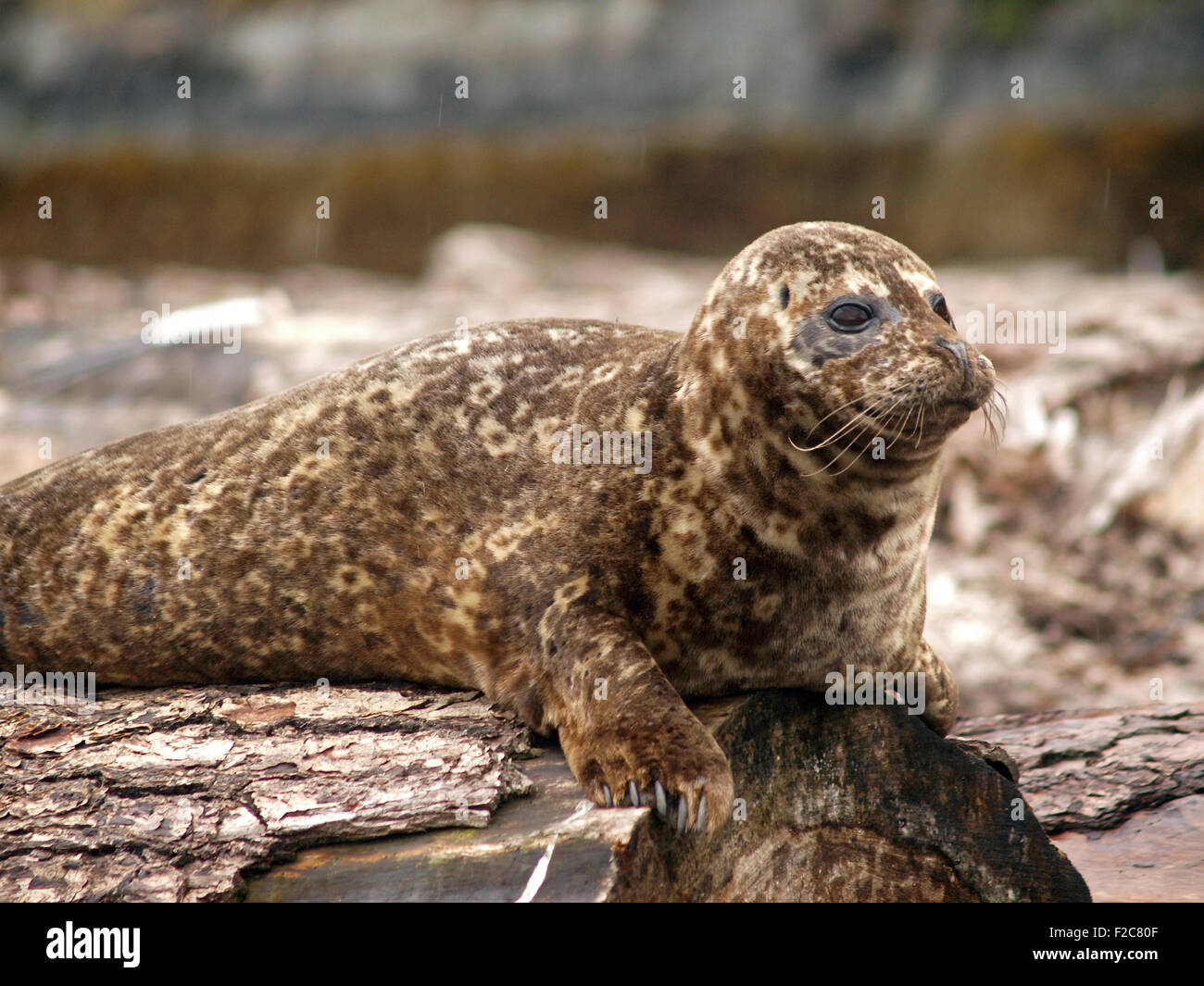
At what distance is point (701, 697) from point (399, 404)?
163cm

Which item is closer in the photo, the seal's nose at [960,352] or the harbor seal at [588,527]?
the seal's nose at [960,352]

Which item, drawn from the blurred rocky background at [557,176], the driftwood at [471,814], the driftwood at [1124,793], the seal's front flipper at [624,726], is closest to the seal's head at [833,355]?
the seal's front flipper at [624,726]

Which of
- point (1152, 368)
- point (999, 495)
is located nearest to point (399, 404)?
point (999, 495)

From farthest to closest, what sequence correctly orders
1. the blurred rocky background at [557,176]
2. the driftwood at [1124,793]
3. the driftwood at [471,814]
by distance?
the blurred rocky background at [557,176] < the driftwood at [1124,793] < the driftwood at [471,814]

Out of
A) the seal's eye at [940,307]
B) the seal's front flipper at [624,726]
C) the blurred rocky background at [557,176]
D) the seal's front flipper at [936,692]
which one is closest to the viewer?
the seal's front flipper at [624,726]

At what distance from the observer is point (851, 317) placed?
4.23m

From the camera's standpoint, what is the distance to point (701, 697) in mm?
4473

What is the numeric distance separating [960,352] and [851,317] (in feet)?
1.21

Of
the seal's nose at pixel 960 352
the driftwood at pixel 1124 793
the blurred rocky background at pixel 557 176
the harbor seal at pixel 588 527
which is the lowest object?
the driftwood at pixel 1124 793

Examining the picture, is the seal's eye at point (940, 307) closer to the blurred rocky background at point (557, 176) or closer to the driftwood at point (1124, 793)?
the driftwood at point (1124, 793)

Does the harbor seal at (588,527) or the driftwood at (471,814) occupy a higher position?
the harbor seal at (588,527)

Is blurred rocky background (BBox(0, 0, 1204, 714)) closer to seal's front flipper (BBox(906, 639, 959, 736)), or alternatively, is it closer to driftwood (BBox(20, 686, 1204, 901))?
seal's front flipper (BBox(906, 639, 959, 736))

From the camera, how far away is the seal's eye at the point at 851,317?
423cm

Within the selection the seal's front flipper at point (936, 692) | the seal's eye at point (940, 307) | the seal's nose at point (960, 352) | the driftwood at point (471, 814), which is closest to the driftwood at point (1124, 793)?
the driftwood at point (471, 814)
